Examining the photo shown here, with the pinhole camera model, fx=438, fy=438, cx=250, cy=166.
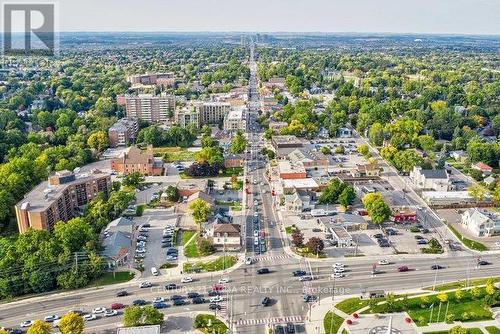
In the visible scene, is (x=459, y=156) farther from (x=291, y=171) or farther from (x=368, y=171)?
(x=291, y=171)

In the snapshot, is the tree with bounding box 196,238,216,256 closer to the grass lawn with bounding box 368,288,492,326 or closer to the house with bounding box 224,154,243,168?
the grass lawn with bounding box 368,288,492,326

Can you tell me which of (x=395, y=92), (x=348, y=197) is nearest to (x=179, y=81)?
(x=395, y=92)

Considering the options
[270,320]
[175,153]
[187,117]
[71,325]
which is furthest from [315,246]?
[187,117]

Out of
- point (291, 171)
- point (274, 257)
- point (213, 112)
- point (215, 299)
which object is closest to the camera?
point (215, 299)

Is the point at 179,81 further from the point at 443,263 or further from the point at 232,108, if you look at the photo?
the point at 443,263

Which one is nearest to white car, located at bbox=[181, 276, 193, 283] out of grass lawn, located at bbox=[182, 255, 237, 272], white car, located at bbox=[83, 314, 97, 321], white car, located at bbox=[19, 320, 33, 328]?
grass lawn, located at bbox=[182, 255, 237, 272]

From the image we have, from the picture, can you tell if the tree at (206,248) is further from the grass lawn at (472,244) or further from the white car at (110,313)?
the grass lawn at (472,244)
